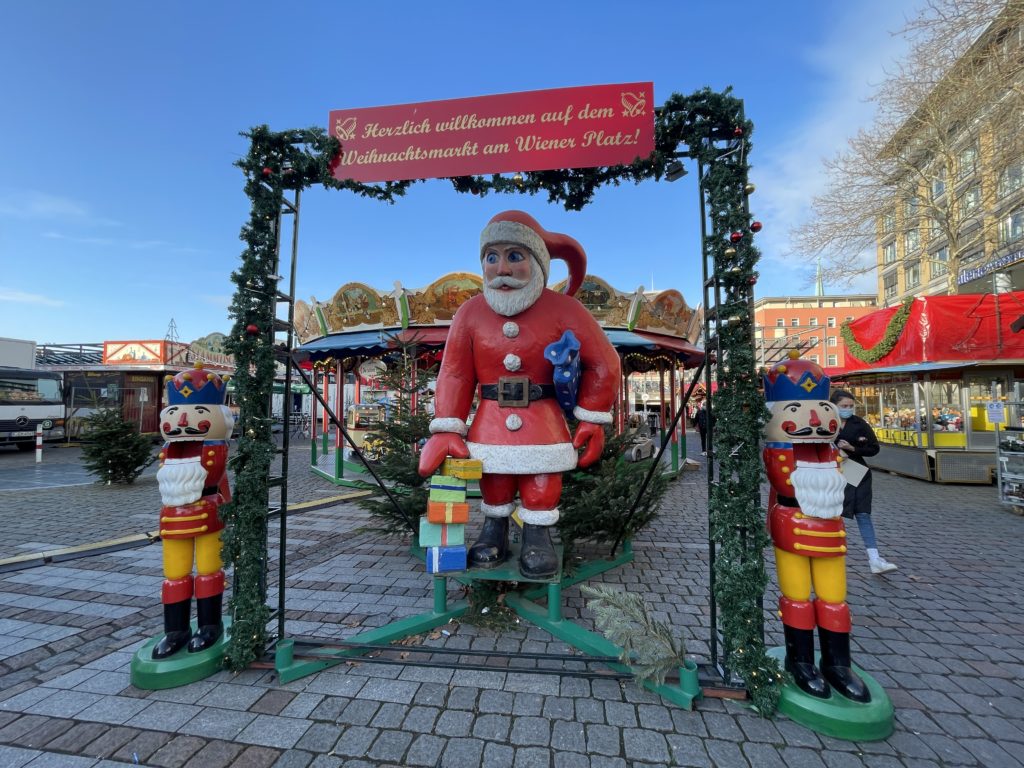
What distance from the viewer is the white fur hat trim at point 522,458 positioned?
270 cm

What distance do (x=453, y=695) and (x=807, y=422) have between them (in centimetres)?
219

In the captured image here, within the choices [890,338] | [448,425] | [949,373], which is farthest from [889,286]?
[448,425]

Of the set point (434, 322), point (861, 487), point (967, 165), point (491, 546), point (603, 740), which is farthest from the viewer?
point (967, 165)

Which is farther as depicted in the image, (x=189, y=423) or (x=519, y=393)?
(x=519, y=393)

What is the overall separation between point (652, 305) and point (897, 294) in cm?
2797

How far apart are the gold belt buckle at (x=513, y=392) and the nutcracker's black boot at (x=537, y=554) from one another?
A: 75 cm

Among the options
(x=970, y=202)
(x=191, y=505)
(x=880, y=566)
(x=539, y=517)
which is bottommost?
(x=880, y=566)

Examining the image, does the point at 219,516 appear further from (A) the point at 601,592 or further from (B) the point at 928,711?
(B) the point at 928,711

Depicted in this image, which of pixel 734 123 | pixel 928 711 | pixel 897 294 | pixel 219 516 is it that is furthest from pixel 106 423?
pixel 897 294

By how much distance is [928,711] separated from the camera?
221cm

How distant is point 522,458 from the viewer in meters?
2.70

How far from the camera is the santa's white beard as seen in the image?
2.80 metres

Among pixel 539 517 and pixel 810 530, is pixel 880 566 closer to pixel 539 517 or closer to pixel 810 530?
pixel 810 530

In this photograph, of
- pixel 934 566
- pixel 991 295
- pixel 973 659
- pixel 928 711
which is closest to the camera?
pixel 928 711
